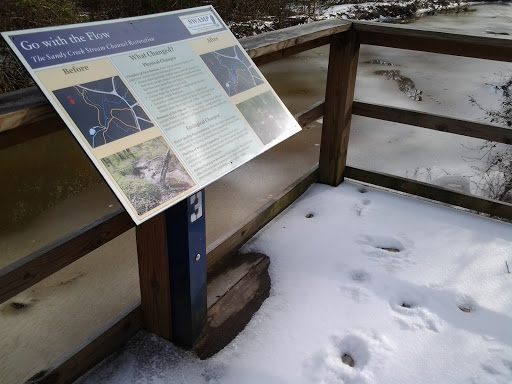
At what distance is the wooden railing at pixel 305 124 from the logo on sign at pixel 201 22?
29cm

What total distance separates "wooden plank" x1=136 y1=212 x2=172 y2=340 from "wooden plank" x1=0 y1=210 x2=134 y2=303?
0.31 feet

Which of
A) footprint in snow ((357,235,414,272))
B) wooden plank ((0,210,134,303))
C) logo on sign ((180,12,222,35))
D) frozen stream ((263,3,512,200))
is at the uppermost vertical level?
logo on sign ((180,12,222,35))

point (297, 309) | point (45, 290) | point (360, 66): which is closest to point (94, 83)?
point (297, 309)

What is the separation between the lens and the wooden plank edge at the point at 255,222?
259cm

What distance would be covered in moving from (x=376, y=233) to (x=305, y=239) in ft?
1.37

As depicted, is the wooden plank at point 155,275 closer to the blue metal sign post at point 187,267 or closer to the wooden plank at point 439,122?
the blue metal sign post at point 187,267

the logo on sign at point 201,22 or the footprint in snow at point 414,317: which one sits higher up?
the logo on sign at point 201,22

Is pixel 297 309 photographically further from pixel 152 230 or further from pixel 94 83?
pixel 94 83

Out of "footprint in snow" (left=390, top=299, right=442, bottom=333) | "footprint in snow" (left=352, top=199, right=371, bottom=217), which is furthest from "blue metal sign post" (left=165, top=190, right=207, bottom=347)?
"footprint in snow" (left=352, top=199, right=371, bottom=217)

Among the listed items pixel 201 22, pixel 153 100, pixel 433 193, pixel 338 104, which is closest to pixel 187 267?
pixel 153 100

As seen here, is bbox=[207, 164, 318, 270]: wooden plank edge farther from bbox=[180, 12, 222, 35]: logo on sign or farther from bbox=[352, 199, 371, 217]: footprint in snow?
bbox=[180, 12, 222, 35]: logo on sign

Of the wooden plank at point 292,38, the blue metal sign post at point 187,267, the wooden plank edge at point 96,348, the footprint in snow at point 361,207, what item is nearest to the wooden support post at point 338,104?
the wooden plank at point 292,38

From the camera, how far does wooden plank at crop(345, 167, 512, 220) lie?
3.11 meters

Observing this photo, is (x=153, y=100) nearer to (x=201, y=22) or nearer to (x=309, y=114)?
(x=201, y=22)
